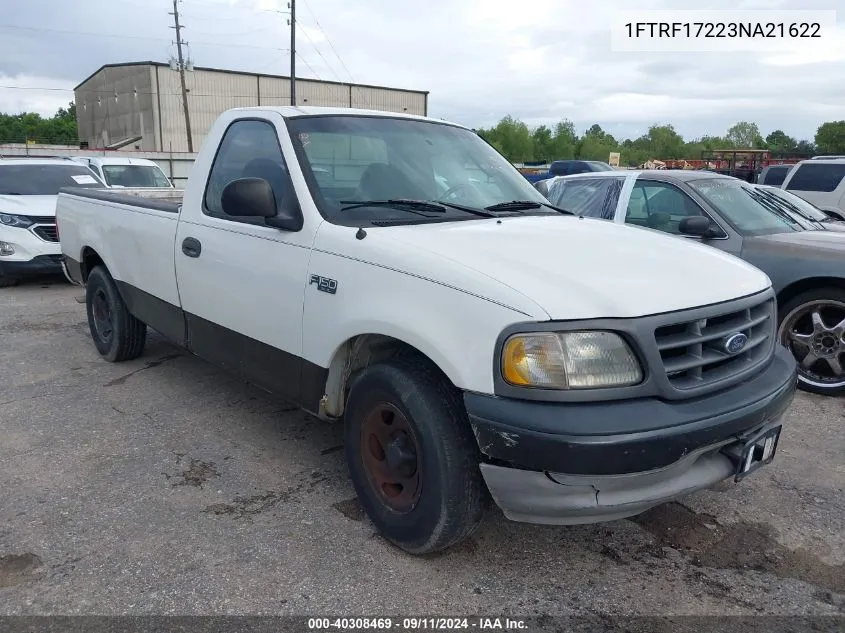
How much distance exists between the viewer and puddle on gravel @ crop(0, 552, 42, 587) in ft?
9.12

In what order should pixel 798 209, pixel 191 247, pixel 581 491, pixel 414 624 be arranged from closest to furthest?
pixel 581 491 → pixel 414 624 → pixel 191 247 → pixel 798 209

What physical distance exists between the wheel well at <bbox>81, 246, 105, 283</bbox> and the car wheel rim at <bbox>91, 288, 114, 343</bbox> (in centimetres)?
23

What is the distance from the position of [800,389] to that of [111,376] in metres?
5.30

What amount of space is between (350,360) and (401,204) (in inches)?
31.5

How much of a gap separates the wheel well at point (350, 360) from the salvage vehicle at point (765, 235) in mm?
3404

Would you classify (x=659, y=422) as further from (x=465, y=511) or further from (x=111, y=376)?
(x=111, y=376)

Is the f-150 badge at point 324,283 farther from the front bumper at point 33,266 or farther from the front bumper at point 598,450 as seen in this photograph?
the front bumper at point 33,266

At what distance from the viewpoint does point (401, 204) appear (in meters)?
3.38

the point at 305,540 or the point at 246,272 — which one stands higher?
the point at 246,272

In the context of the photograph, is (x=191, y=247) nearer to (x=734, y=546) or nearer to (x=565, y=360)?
(x=565, y=360)

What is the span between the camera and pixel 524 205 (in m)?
3.80

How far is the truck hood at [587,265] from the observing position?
246 cm

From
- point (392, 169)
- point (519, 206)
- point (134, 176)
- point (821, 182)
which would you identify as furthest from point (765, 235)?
point (134, 176)

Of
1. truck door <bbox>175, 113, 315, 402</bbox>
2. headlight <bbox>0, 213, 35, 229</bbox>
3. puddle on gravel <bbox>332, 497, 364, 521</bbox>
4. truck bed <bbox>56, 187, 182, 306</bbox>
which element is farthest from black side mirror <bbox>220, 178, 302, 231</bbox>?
headlight <bbox>0, 213, 35, 229</bbox>
